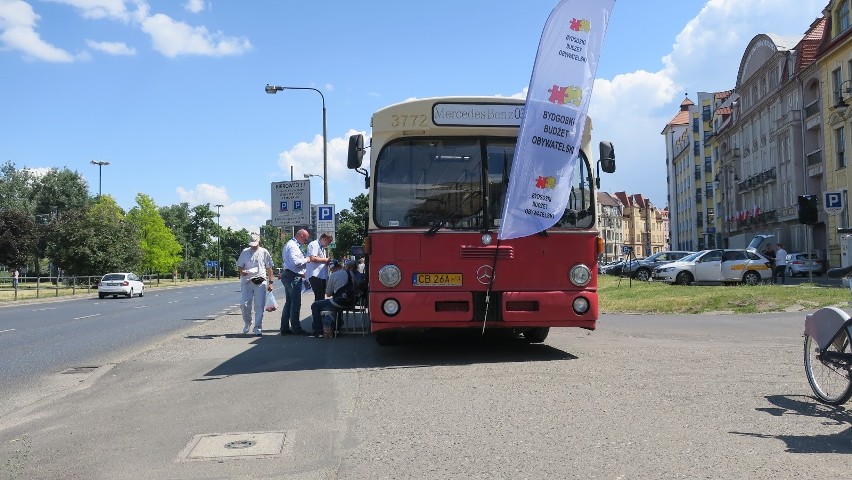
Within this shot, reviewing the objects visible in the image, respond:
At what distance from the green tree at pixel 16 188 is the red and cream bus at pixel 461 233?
298 feet

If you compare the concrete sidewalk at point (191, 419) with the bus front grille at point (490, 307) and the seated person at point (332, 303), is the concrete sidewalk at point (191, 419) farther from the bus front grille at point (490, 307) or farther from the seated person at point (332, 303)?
the seated person at point (332, 303)

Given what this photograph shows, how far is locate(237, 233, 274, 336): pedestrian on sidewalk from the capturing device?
13.3 m

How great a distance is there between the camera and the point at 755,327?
13.9 metres

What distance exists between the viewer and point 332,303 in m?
12.7

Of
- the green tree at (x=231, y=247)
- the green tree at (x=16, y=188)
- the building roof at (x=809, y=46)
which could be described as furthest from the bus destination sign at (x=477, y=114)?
the green tree at (x=231, y=247)

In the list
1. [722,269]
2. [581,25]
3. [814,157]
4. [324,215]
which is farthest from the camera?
[814,157]

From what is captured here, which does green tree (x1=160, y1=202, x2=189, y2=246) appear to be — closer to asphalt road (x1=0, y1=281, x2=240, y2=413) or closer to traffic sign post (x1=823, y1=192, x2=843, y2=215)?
asphalt road (x1=0, y1=281, x2=240, y2=413)

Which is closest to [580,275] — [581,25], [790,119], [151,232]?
[581,25]

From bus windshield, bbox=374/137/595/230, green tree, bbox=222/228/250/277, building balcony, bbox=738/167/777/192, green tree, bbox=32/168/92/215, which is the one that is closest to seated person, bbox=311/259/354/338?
bus windshield, bbox=374/137/595/230

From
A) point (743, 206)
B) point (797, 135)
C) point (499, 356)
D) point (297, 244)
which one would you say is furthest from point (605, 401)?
point (743, 206)

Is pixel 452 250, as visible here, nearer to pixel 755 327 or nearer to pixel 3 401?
pixel 3 401

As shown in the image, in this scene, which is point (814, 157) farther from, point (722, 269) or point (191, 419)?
point (191, 419)

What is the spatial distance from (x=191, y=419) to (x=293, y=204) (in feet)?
58.9

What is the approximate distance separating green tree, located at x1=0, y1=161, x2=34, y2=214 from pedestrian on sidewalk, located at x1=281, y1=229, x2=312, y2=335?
282 ft
